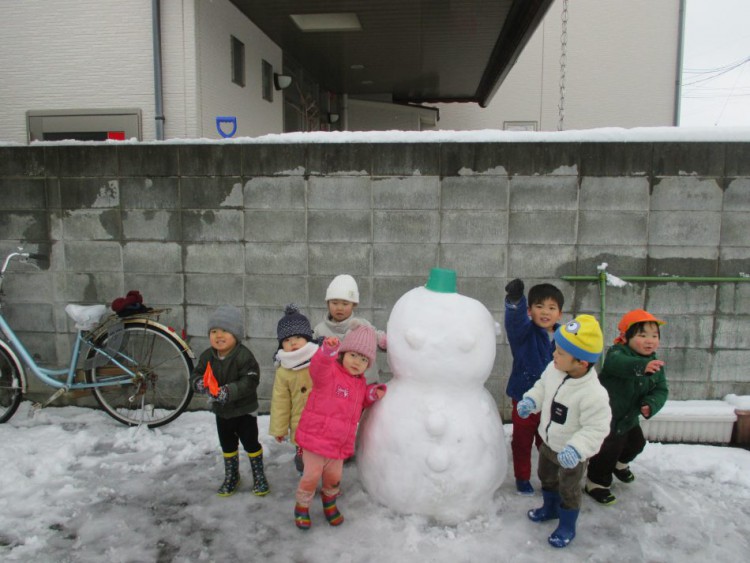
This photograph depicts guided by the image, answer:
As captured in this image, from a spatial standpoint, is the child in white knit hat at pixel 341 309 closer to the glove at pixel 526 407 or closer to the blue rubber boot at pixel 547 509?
the glove at pixel 526 407

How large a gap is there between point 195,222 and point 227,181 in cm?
45

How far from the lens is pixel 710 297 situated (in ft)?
14.3

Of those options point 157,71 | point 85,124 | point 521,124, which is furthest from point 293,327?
point 521,124

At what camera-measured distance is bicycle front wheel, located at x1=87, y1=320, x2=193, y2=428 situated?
4.52 metres

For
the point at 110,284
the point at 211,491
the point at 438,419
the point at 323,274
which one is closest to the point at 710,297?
the point at 438,419

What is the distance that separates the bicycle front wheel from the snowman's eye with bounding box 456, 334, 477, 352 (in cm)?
244

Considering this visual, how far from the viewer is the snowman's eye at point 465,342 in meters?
3.11

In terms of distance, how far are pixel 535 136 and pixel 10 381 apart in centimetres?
491

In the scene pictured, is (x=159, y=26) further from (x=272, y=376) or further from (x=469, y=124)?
(x=469, y=124)

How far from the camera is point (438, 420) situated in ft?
9.91

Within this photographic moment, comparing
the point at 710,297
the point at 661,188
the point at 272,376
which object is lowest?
the point at 272,376

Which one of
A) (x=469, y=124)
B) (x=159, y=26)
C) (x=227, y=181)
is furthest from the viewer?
(x=469, y=124)

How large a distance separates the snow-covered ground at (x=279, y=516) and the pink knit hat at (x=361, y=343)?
3.29 ft

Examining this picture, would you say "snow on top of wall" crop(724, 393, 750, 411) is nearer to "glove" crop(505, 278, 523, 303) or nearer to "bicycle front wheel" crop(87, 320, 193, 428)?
"glove" crop(505, 278, 523, 303)
